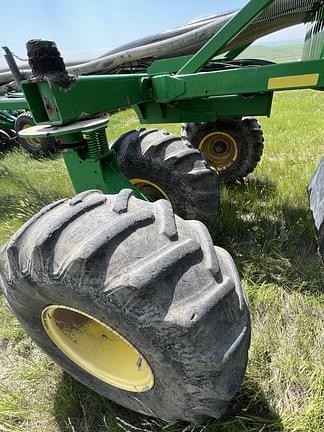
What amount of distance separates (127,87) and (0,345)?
1470 millimetres

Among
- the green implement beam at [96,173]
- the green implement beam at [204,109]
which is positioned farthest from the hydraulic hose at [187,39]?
the green implement beam at [96,173]

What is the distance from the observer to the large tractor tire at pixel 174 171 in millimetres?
2064

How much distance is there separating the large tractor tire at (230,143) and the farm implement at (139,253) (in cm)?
96

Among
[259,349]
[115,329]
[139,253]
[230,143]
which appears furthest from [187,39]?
[115,329]

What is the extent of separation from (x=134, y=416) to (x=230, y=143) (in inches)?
98.0

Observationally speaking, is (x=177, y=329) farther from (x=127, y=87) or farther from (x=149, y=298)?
(x=127, y=87)

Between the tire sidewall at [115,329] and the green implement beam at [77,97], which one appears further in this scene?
the green implement beam at [77,97]

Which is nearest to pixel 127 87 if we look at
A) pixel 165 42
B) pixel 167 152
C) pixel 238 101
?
pixel 167 152

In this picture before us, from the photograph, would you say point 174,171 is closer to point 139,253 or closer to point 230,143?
point 139,253

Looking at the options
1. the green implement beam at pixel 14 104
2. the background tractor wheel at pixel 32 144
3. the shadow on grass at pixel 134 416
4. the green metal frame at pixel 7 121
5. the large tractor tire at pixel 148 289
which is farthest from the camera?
the green metal frame at pixel 7 121

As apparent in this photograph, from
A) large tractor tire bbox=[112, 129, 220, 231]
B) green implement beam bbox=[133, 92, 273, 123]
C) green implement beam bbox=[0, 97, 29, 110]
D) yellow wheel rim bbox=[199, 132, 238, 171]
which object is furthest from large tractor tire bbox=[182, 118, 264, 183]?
green implement beam bbox=[0, 97, 29, 110]

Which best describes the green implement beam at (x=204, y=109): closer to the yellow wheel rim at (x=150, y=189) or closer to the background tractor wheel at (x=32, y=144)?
the yellow wheel rim at (x=150, y=189)

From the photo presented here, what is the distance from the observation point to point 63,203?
130 centimetres

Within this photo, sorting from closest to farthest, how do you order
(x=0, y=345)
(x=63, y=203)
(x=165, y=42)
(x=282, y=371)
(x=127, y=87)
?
(x=63, y=203)
(x=282, y=371)
(x=0, y=345)
(x=127, y=87)
(x=165, y=42)
